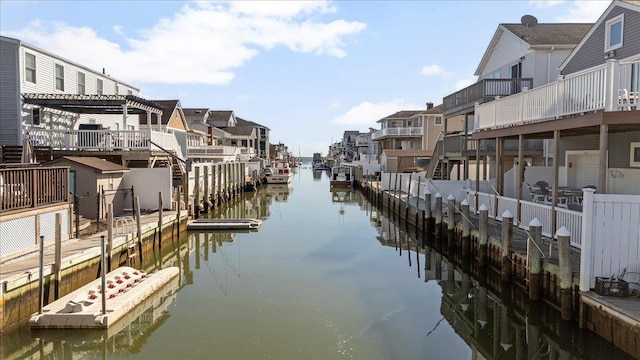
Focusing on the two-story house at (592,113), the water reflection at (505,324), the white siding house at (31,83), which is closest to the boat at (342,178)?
the white siding house at (31,83)

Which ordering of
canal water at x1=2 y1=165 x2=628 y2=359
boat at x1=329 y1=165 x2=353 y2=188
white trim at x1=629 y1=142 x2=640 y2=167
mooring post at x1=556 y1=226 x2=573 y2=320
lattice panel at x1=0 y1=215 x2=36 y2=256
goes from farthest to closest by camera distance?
boat at x1=329 y1=165 x2=353 y2=188, white trim at x1=629 y1=142 x2=640 y2=167, lattice panel at x1=0 y1=215 x2=36 y2=256, mooring post at x1=556 y1=226 x2=573 y2=320, canal water at x1=2 y1=165 x2=628 y2=359

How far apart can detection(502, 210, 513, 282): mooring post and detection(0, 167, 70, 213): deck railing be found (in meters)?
12.9

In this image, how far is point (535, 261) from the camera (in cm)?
1156

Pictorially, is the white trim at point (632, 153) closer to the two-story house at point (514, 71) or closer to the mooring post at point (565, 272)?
the two-story house at point (514, 71)

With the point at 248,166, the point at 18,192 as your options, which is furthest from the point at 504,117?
the point at 248,166

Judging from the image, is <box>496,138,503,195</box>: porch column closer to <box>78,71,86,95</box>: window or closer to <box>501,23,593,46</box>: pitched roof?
<box>501,23,593,46</box>: pitched roof

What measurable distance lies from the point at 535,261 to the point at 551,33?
17.8 meters

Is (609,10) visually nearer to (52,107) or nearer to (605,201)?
(605,201)

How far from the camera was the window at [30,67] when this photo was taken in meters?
22.9

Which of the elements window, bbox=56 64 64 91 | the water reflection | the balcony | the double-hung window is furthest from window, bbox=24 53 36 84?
the balcony

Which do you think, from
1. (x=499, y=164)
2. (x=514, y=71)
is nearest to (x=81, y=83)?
(x=499, y=164)

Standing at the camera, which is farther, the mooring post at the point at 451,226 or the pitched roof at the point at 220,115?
the pitched roof at the point at 220,115

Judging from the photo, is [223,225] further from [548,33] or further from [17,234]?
[548,33]

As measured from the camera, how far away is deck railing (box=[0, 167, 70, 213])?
12.1 m
